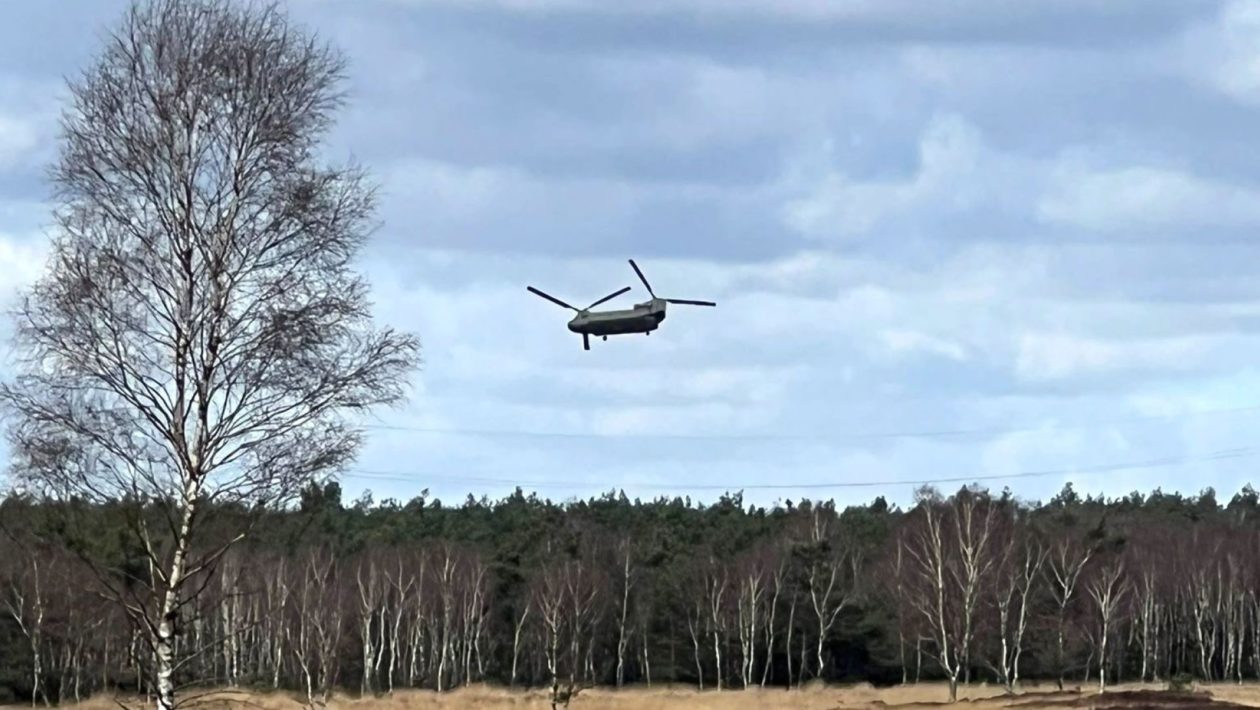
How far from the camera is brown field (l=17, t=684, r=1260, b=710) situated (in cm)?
5312

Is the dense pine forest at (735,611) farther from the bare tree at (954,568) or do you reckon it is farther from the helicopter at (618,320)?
the helicopter at (618,320)

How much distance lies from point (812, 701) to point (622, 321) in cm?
4211

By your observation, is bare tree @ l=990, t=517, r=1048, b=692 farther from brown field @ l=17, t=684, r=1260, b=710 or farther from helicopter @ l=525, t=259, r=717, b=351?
helicopter @ l=525, t=259, r=717, b=351

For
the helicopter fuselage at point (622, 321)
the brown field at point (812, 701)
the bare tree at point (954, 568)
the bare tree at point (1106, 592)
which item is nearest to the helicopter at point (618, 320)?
the helicopter fuselage at point (622, 321)

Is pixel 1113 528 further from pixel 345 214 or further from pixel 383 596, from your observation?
pixel 345 214

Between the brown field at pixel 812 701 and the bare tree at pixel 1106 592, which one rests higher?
the bare tree at pixel 1106 592

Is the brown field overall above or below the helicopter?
below

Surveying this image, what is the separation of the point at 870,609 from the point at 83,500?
9052 centimetres

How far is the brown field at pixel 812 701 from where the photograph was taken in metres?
53.1

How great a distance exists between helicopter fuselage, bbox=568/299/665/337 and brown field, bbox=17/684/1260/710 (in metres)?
21.6

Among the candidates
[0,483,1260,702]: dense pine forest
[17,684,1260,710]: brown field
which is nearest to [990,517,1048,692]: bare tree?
[0,483,1260,702]: dense pine forest

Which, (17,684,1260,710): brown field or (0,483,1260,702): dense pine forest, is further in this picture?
(0,483,1260,702): dense pine forest

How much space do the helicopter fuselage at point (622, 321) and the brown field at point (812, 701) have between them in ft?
70.9

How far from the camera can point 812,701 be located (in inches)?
2776
